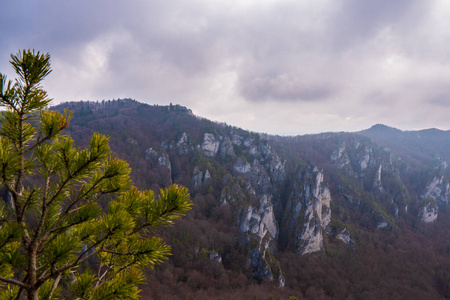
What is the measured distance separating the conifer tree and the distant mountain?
182 ft

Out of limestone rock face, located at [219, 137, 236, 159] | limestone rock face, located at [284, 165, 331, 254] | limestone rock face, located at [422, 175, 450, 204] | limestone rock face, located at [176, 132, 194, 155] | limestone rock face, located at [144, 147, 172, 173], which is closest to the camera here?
limestone rock face, located at [284, 165, 331, 254]

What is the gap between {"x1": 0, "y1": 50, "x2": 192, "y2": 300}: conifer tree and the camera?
2121mm

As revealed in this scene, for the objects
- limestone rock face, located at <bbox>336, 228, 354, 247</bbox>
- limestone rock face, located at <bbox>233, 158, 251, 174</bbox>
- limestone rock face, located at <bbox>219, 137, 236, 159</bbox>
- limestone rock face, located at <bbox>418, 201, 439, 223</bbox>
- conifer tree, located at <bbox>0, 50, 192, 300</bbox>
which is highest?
limestone rock face, located at <bbox>219, 137, 236, 159</bbox>

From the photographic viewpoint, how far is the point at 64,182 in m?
2.28

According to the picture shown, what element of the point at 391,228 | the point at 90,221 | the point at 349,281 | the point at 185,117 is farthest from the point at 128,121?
the point at 391,228

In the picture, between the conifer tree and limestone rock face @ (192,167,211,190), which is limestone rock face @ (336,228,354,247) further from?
the conifer tree

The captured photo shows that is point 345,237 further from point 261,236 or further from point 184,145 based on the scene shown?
point 184,145

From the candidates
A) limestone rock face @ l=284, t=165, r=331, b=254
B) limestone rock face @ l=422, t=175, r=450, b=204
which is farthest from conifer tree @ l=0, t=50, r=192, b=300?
limestone rock face @ l=422, t=175, r=450, b=204

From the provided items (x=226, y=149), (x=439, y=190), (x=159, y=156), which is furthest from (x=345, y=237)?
(x=439, y=190)

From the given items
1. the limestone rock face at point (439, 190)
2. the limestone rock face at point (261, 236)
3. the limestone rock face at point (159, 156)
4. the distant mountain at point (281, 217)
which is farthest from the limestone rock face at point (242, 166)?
the limestone rock face at point (439, 190)

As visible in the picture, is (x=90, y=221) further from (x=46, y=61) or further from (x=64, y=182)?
(x=46, y=61)

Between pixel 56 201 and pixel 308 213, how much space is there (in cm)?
9688

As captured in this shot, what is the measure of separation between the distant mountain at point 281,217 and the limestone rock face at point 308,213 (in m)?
0.46

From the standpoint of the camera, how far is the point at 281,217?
328 feet
